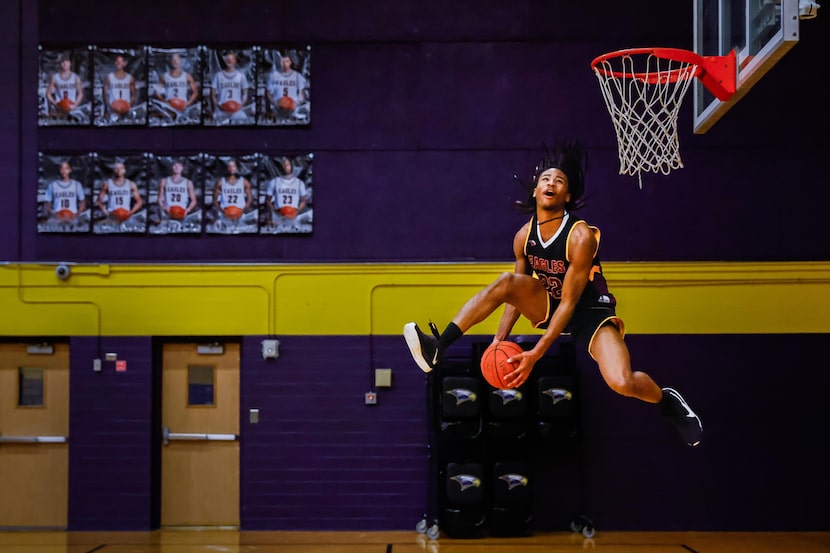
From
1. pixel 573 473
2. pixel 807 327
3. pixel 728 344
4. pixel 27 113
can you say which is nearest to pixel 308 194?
pixel 27 113

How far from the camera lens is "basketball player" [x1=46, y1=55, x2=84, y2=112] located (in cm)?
941

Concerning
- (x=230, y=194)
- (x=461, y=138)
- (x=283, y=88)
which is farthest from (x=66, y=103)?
(x=461, y=138)

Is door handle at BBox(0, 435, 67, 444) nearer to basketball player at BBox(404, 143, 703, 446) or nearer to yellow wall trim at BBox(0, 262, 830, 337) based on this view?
yellow wall trim at BBox(0, 262, 830, 337)

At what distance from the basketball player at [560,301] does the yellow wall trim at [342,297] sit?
11.9ft

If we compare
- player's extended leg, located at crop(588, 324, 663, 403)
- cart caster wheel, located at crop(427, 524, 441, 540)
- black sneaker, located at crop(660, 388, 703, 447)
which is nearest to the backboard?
player's extended leg, located at crop(588, 324, 663, 403)

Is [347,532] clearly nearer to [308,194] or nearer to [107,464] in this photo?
[107,464]

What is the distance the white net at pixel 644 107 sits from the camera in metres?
6.34

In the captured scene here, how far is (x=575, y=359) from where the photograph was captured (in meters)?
9.08

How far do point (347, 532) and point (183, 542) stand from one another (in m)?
1.60

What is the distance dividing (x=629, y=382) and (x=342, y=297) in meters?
4.69

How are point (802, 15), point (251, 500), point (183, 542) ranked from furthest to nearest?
point (251, 500) → point (183, 542) → point (802, 15)

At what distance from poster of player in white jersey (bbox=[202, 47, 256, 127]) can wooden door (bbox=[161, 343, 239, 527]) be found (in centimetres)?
241

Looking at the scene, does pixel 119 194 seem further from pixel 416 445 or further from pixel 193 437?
pixel 416 445

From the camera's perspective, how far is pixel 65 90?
9.41 m
